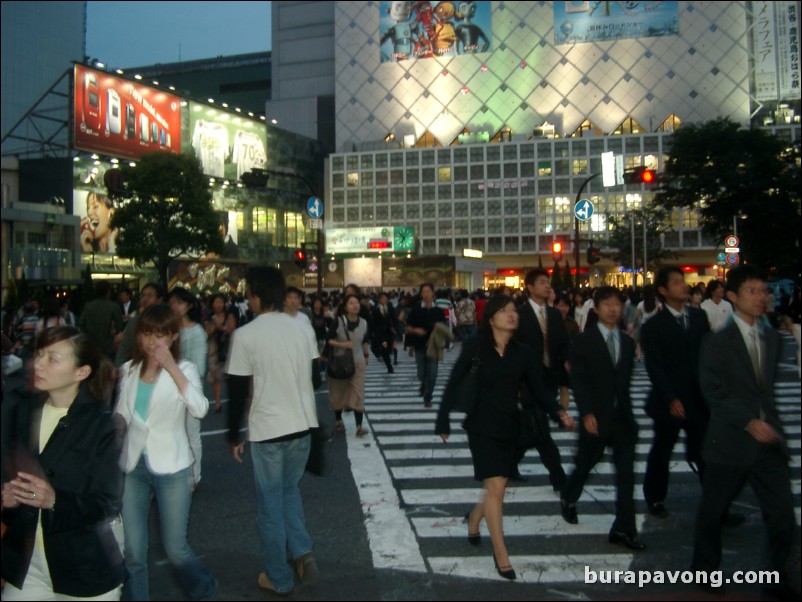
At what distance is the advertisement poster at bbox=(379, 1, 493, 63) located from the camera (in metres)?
84.1

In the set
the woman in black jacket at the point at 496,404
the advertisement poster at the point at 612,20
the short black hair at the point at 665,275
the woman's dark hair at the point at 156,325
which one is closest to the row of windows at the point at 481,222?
the advertisement poster at the point at 612,20

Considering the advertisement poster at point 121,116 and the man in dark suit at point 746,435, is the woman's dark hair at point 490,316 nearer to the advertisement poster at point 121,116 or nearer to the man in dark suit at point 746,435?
the man in dark suit at point 746,435

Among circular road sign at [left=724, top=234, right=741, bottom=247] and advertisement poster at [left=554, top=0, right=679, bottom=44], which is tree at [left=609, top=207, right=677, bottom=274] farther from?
circular road sign at [left=724, top=234, right=741, bottom=247]

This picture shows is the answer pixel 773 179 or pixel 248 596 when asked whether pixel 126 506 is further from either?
pixel 773 179

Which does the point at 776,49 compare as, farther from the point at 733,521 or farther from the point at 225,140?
the point at 733,521

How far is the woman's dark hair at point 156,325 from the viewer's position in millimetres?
4379

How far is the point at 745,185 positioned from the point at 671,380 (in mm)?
25752

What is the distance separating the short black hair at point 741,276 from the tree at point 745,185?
83.4 ft

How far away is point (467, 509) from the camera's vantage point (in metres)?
6.70

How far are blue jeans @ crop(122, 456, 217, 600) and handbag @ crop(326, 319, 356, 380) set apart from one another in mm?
5508

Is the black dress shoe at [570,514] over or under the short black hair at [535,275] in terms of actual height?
under

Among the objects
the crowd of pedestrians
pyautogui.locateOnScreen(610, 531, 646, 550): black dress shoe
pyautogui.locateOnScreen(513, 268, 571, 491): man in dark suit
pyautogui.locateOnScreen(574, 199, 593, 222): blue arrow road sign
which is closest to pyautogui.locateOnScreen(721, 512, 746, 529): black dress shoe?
the crowd of pedestrians

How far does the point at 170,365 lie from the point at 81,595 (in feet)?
4.84

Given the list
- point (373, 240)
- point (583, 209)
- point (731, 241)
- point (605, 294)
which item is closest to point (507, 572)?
point (605, 294)
